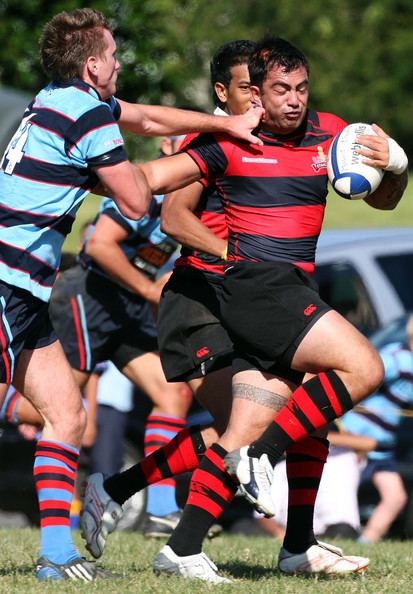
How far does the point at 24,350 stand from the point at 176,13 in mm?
34292

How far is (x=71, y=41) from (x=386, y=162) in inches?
51.2

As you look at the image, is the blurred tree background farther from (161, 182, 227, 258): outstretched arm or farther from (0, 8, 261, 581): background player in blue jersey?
(0, 8, 261, 581): background player in blue jersey

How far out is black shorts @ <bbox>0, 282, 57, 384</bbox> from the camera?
486 cm

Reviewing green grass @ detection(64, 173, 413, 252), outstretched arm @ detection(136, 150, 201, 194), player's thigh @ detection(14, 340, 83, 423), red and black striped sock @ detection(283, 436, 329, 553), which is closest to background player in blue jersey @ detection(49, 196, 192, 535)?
red and black striped sock @ detection(283, 436, 329, 553)

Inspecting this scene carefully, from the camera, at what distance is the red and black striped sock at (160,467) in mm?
5668

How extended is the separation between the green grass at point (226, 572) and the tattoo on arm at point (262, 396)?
67 centimetres

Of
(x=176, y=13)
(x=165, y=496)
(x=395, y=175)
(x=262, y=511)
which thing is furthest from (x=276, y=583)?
(x=176, y=13)

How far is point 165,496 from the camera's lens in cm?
734

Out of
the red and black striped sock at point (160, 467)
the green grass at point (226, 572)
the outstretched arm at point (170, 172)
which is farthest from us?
the red and black striped sock at point (160, 467)

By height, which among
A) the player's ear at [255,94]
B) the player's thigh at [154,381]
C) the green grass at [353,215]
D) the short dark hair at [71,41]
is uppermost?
the short dark hair at [71,41]

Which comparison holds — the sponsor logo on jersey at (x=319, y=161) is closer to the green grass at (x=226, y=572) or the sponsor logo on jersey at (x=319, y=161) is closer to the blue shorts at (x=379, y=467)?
the green grass at (x=226, y=572)

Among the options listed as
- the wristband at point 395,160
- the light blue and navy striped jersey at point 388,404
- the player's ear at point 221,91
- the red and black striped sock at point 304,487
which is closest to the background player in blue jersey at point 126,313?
the player's ear at point 221,91

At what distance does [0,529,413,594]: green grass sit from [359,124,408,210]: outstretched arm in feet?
5.02

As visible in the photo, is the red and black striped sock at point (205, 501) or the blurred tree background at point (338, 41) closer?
the red and black striped sock at point (205, 501)
